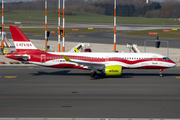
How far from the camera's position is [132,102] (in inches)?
1022

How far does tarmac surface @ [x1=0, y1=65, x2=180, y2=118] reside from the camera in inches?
896

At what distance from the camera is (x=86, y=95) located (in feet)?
94.0

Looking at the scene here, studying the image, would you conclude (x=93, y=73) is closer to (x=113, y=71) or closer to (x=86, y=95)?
(x=113, y=71)

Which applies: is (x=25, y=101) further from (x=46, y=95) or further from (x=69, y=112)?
(x=69, y=112)

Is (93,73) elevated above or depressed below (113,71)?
below

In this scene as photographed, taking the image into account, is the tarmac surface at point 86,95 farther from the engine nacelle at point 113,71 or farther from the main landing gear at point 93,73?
the engine nacelle at point 113,71

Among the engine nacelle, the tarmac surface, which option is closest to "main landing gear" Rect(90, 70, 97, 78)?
the tarmac surface

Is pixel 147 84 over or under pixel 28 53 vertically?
under

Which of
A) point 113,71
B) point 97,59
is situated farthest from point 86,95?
point 97,59

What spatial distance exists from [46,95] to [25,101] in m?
2.93

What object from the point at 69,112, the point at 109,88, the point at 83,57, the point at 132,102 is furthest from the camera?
the point at 83,57

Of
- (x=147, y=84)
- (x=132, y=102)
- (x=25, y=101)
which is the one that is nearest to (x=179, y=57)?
(x=147, y=84)

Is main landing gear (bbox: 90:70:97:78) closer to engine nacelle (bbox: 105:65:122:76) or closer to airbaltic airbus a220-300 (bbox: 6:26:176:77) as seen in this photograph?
airbaltic airbus a220-300 (bbox: 6:26:176:77)

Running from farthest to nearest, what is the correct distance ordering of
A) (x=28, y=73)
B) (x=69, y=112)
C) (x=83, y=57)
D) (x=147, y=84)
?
(x=28, y=73), (x=83, y=57), (x=147, y=84), (x=69, y=112)
